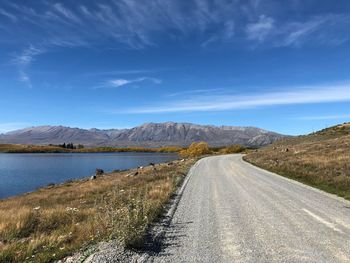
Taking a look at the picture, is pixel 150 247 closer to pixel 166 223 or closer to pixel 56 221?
pixel 166 223

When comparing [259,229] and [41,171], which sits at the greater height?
[259,229]

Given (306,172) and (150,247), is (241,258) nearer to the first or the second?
(150,247)

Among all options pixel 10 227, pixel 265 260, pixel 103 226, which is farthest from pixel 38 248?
pixel 265 260

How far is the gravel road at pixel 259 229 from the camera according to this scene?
25.8 ft

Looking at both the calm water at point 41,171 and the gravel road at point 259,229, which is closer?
the gravel road at point 259,229

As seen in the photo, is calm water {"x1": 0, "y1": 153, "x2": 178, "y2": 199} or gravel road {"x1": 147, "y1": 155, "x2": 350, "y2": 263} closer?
gravel road {"x1": 147, "y1": 155, "x2": 350, "y2": 263}

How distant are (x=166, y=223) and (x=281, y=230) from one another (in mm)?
3335

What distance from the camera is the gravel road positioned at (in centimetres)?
786

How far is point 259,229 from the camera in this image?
10.2 meters

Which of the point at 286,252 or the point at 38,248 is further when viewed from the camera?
the point at 38,248

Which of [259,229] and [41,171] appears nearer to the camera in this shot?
[259,229]

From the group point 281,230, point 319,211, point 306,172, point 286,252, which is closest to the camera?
point 286,252

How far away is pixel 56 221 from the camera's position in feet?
42.8

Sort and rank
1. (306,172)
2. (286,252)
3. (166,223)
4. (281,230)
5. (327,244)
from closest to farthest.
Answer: (286,252)
(327,244)
(281,230)
(166,223)
(306,172)
